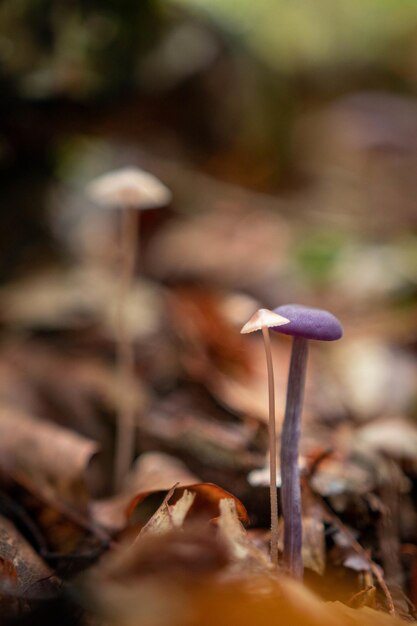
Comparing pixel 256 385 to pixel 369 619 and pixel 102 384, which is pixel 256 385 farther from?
pixel 369 619

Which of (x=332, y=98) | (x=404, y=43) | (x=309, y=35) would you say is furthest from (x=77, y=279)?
(x=404, y=43)

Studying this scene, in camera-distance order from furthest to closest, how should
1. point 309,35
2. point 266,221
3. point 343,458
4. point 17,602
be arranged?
point 309,35
point 266,221
point 343,458
point 17,602

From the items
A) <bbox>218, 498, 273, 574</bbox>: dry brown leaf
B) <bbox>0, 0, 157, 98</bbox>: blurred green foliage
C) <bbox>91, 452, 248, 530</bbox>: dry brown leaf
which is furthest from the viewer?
<bbox>0, 0, 157, 98</bbox>: blurred green foliage

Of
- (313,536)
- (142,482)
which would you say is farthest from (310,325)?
(142,482)

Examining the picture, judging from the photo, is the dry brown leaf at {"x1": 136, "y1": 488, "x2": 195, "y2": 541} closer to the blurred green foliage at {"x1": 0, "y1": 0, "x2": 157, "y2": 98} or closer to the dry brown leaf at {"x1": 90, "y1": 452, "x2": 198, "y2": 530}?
the dry brown leaf at {"x1": 90, "y1": 452, "x2": 198, "y2": 530}

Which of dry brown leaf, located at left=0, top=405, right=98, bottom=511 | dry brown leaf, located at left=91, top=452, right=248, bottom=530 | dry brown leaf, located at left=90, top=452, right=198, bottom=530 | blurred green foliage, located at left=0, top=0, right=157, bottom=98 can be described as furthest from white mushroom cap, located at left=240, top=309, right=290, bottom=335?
blurred green foliage, located at left=0, top=0, right=157, bottom=98

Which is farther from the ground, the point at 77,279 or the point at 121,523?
the point at 77,279

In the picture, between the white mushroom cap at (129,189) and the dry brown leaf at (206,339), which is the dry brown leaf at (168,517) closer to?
the white mushroom cap at (129,189)
